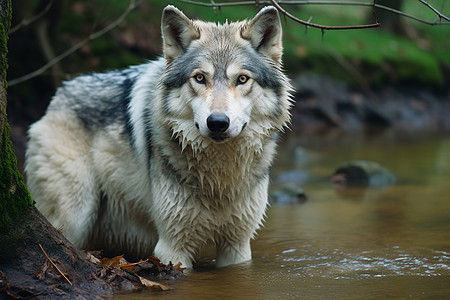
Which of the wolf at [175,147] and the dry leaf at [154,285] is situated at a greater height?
the wolf at [175,147]

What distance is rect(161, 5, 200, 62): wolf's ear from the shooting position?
4.42 metres

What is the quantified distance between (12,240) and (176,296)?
1134 millimetres

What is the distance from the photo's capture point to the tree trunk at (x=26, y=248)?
3.36 m

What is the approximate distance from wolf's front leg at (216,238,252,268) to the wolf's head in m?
1.07

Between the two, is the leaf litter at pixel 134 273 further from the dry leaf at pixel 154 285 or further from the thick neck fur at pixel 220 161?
the thick neck fur at pixel 220 161

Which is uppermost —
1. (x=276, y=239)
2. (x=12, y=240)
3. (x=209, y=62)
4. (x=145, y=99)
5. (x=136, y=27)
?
(x=136, y=27)

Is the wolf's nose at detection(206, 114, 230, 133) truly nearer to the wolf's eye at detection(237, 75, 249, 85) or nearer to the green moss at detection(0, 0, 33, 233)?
the wolf's eye at detection(237, 75, 249, 85)

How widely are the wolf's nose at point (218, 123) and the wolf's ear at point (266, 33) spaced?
35.2 inches

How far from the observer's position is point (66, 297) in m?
3.34

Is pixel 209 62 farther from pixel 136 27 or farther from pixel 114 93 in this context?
pixel 136 27

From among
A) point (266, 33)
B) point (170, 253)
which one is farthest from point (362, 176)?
point (170, 253)

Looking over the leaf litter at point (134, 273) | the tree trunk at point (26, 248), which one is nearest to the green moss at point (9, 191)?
the tree trunk at point (26, 248)

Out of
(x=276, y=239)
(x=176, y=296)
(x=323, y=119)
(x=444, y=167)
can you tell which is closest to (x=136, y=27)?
(x=323, y=119)

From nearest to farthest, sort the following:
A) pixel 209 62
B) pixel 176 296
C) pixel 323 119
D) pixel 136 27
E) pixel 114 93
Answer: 1. pixel 176 296
2. pixel 209 62
3. pixel 114 93
4. pixel 136 27
5. pixel 323 119
